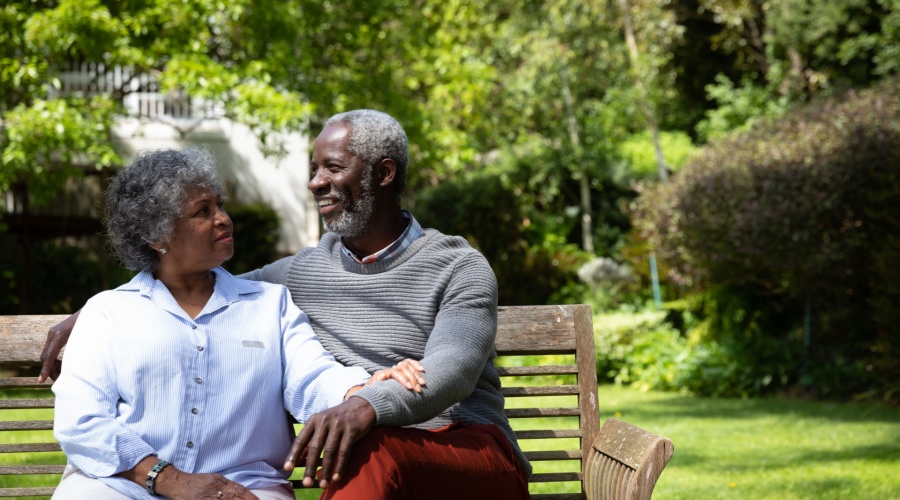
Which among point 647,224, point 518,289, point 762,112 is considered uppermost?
point 762,112

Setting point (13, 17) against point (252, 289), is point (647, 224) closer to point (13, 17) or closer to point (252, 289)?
point (13, 17)

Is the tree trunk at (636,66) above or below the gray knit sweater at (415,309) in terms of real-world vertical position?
above

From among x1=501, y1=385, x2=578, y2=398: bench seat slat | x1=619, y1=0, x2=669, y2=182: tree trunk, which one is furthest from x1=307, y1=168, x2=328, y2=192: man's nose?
x1=619, y1=0, x2=669, y2=182: tree trunk

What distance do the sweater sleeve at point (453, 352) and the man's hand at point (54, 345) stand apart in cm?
115

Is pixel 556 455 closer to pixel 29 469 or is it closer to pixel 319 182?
pixel 319 182

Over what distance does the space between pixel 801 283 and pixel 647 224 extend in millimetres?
2342

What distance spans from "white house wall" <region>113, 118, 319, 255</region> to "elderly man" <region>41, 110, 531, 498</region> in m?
13.1

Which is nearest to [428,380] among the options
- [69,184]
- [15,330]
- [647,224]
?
[15,330]

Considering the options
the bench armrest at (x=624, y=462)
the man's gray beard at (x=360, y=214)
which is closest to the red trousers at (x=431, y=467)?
the bench armrest at (x=624, y=462)

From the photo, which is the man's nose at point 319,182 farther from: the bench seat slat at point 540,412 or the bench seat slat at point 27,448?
the bench seat slat at point 27,448

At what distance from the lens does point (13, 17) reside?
390 inches

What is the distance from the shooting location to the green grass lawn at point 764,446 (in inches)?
237

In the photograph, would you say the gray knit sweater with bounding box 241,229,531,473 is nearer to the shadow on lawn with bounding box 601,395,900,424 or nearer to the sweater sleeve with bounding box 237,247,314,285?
the sweater sleeve with bounding box 237,247,314,285

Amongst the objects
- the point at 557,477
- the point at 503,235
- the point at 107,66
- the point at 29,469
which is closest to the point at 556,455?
the point at 557,477
